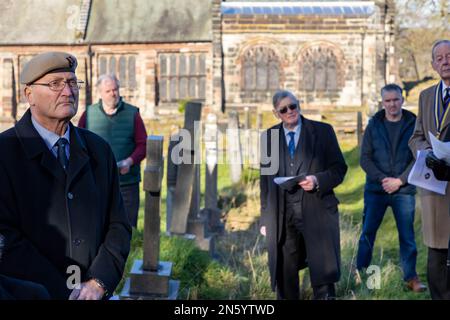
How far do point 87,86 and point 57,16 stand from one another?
388 centimetres

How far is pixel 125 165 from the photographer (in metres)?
6.71

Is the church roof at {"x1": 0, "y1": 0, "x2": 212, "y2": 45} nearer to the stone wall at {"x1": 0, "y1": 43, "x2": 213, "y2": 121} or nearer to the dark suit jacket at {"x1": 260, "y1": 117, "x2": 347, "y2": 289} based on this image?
the stone wall at {"x1": 0, "y1": 43, "x2": 213, "y2": 121}

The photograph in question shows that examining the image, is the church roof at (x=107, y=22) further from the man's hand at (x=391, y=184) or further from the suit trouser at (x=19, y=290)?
the suit trouser at (x=19, y=290)

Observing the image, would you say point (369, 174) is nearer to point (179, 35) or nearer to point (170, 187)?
point (170, 187)

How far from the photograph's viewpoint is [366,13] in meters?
30.2

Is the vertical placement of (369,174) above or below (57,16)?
below

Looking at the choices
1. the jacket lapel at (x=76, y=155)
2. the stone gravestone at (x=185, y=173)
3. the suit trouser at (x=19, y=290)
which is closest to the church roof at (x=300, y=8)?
the stone gravestone at (x=185, y=173)

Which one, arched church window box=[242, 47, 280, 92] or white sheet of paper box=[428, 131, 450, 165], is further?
arched church window box=[242, 47, 280, 92]

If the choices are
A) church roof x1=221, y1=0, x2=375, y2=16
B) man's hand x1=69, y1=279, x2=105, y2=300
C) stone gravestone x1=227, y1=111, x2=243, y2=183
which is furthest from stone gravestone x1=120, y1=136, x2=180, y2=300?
church roof x1=221, y1=0, x2=375, y2=16

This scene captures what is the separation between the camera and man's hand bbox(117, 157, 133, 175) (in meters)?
6.70

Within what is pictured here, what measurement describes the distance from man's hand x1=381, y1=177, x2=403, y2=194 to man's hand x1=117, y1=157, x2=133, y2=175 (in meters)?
2.55
